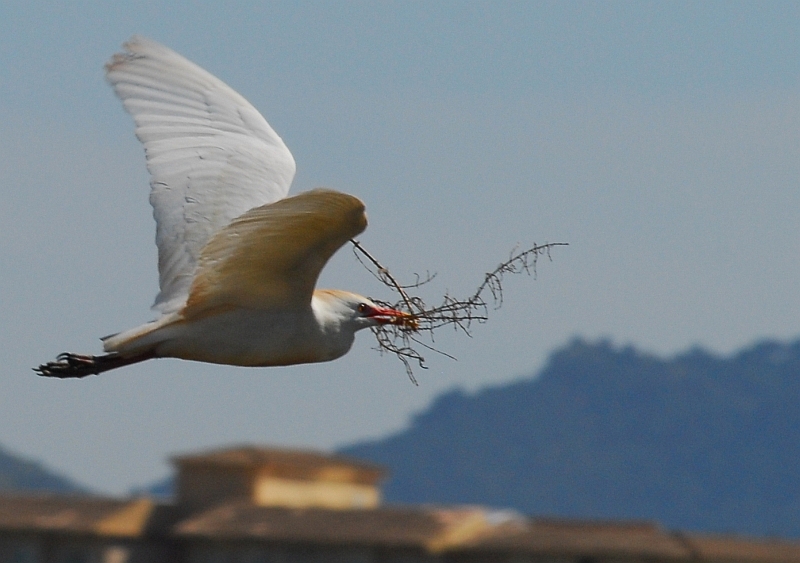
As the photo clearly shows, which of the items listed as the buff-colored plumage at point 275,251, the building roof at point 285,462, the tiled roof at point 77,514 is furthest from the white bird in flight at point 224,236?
the building roof at point 285,462

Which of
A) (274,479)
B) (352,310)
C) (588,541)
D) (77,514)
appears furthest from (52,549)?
(352,310)

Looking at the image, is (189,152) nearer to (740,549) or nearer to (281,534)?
(281,534)

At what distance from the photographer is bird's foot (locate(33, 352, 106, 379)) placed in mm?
11086

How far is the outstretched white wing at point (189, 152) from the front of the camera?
1120cm

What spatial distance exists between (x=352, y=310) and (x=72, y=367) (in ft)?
6.29

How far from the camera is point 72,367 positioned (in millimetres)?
11148

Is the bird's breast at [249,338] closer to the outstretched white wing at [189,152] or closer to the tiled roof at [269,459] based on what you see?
the outstretched white wing at [189,152]

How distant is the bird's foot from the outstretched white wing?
67 centimetres

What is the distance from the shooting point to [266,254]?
9539mm

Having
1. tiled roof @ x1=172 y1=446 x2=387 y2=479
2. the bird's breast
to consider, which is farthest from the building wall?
the bird's breast

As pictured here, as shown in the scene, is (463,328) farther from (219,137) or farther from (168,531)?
(168,531)

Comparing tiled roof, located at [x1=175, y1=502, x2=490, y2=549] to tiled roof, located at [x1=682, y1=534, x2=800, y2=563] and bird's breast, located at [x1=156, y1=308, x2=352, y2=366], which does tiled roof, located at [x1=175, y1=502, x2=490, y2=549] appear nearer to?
tiled roof, located at [x1=682, y1=534, x2=800, y2=563]

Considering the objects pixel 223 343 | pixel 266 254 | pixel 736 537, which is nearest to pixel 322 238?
pixel 266 254

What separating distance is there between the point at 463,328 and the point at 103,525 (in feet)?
143
